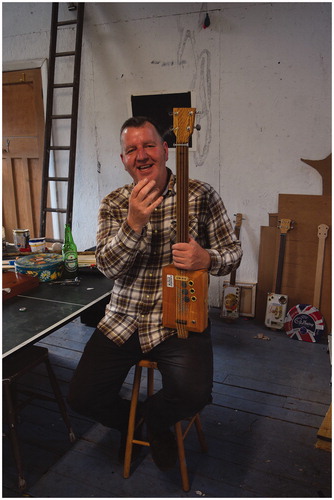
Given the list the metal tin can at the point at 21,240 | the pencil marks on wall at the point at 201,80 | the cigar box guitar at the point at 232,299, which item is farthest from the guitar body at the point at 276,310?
the metal tin can at the point at 21,240

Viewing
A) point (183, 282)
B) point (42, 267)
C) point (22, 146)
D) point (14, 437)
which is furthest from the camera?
point (22, 146)

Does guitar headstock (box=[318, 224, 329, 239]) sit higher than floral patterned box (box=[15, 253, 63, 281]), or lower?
higher

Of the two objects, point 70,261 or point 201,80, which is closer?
point 70,261

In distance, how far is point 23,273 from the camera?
6.56 ft

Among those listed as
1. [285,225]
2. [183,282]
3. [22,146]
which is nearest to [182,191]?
[183,282]

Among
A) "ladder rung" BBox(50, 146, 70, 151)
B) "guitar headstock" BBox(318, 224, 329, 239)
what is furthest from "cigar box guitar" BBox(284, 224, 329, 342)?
"ladder rung" BBox(50, 146, 70, 151)

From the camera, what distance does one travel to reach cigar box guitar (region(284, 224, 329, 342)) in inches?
114

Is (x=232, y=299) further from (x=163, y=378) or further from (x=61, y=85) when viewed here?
(x=61, y=85)

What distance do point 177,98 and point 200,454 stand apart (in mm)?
2692

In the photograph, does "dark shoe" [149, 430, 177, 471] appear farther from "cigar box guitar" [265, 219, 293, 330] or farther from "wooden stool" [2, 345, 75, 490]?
"cigar box guitar" [265, 219, 293, 330]

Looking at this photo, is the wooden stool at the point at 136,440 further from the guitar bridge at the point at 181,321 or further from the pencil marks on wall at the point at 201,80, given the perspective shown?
the pencil marks on wall at the point at 201,80

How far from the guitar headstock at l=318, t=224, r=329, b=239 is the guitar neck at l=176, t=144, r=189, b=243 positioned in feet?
5.79

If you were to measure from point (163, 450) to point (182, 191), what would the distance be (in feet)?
3.44

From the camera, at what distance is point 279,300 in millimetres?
3051
